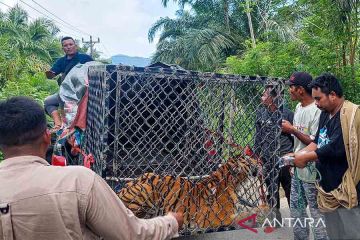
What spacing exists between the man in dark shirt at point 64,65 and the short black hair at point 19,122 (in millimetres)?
2698

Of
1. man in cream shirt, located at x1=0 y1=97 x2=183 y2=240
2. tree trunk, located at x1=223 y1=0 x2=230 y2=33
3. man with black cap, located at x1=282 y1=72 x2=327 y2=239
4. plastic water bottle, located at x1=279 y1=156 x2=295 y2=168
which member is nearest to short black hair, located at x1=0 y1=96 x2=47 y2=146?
man in cream shirt, located at x1=0 y1=97 x2=183 y2=240

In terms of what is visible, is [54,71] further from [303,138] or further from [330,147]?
[330,147]

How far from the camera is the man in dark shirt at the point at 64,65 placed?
14.2ft

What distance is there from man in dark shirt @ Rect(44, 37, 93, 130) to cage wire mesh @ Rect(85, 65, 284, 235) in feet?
5.44

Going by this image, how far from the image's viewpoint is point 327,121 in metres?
2.87

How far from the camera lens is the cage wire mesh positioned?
2322 mm

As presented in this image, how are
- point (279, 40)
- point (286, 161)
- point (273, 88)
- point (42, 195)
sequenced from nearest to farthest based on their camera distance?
1. point (42, 195)
2. point (273, 88)
3. point (286, 161)
4. point (279, 40)

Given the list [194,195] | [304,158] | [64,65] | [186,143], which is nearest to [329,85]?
[304,158]

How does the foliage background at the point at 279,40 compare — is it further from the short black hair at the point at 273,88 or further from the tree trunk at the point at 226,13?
the short black hair at the point at 273,88

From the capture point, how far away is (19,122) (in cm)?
140

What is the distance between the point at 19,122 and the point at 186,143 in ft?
4.58

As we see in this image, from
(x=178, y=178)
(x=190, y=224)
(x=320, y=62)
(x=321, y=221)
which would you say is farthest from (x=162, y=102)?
(x=320, y=62)

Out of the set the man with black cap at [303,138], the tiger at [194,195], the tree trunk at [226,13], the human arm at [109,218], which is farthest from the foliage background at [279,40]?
the human arm at [109,218]

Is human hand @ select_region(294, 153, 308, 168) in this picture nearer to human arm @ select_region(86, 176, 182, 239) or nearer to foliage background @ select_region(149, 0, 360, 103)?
human arm @ select_region(86, 176, 182, 239)
